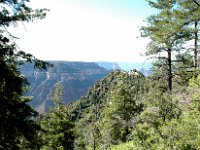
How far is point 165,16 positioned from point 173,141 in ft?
40.8

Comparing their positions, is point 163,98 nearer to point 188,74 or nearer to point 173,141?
point 173,141

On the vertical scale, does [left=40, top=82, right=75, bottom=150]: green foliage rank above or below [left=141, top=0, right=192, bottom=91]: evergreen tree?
below

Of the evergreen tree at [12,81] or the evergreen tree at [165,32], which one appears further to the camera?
the evergreen tree at [165,32]

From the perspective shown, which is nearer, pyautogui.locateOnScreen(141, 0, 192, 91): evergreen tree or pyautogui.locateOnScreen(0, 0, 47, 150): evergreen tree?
pyautogui.locateOnScreen(0, 0, 47, 150): evergreen tree

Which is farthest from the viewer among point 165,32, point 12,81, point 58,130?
point 58,130

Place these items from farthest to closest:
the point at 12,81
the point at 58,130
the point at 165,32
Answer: the point at 58,130 → the point at 165,32 → the point at 12,81

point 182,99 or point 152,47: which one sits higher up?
point 152,47

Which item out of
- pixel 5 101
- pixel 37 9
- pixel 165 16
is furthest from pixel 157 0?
pixel 5 101

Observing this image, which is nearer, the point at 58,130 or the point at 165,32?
the point at 165,32

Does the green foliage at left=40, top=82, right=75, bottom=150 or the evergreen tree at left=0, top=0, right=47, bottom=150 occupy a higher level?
the evergreen tree at left=0, top=0, right=47, bottom=150

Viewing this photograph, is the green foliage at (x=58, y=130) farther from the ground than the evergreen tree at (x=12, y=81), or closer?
closer

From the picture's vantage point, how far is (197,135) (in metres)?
15.4

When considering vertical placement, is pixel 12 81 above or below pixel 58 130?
above

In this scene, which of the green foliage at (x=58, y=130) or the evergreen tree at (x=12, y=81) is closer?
the evergreen tree at (x=12, y=81)
